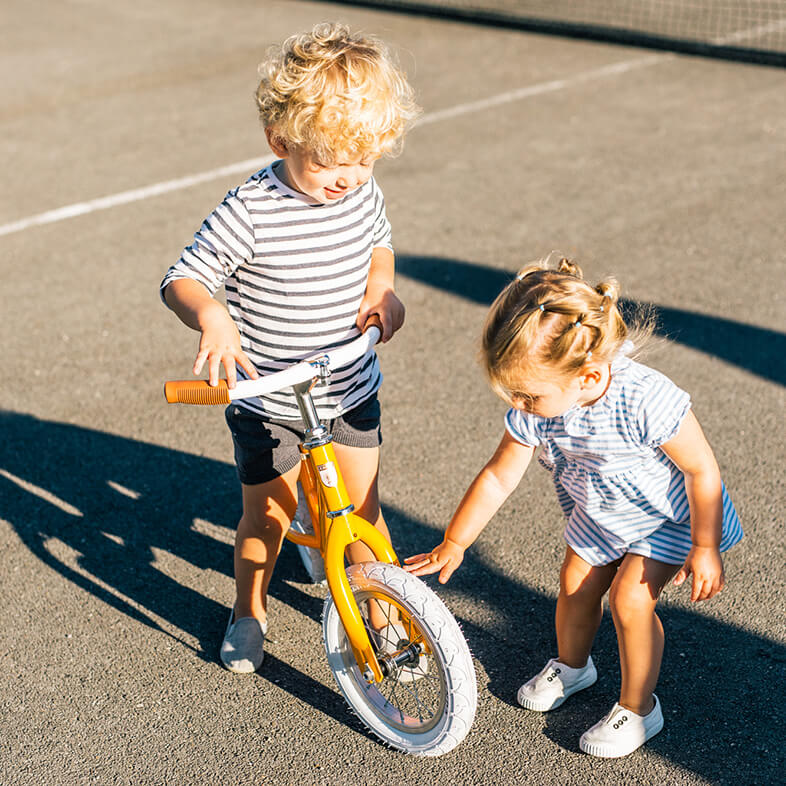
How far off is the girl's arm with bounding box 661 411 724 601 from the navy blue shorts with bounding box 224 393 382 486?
0.89 meters

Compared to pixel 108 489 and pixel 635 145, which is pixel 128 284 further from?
pixel 635 145

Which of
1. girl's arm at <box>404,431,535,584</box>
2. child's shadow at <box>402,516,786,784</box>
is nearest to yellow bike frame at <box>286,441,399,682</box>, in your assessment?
girl's arm at <box>404,431,535,584</box>

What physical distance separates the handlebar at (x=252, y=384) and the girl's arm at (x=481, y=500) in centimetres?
47

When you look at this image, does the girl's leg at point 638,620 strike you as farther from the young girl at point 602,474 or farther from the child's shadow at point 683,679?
the child's shadow at point 683,679

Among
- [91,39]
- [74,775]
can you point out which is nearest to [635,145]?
[74,775]

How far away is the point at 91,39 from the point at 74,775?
33.9ft

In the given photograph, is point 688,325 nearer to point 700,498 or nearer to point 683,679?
point 683,679

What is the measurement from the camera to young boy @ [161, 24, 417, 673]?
2.37 metres

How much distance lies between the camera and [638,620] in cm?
259

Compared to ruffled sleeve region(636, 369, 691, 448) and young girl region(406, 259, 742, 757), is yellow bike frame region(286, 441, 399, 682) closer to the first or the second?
young girl region(406, 259, 742, 757)

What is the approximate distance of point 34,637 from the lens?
129 inches

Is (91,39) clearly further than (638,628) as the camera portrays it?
Yes

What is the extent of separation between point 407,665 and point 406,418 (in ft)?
6.12

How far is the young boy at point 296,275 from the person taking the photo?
237 centimetres
